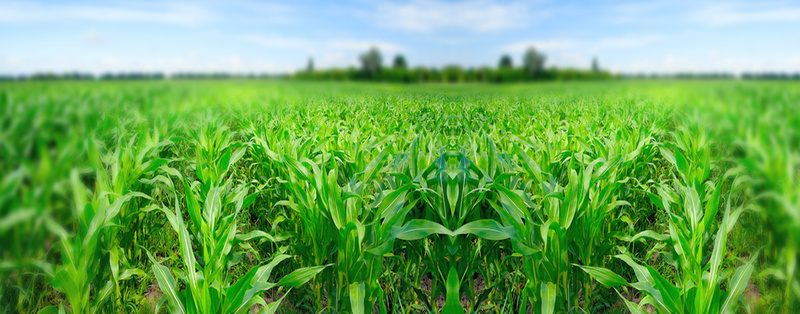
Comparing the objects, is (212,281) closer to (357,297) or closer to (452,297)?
(357,297)

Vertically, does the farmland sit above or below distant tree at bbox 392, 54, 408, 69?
below

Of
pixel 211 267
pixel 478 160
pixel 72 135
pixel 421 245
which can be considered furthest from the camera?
pixel 478 160

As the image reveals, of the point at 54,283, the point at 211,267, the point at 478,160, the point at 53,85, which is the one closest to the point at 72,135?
the point at 54,283

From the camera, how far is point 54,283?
7.32 feet

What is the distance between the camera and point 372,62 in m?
48.2

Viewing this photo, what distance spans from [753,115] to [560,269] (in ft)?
3.98

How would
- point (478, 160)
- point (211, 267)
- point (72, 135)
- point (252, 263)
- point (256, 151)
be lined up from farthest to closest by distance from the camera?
point (256, 151) → point (252, 263) → point (478, 160) → point (72, 135) → point (211, 267)

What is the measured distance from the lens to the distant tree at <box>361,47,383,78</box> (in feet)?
153

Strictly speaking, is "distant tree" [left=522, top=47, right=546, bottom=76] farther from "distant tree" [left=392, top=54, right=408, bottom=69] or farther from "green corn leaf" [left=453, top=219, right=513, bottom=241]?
"green corn leaf" [left=453, top=219, right=513, bottom=241]

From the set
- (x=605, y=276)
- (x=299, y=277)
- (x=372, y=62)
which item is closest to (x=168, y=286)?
(x=299, y=277)

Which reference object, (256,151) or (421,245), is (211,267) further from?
(256,151)

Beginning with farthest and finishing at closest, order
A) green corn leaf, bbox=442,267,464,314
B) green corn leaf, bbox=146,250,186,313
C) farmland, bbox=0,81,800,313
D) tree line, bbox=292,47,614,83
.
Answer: tree line, bbox=292,47,614,83 → green corn leaf, bbox=442,267,464,314 → green corn leaf, bbox=146,250,186,313 → farmland, bbox=0,81,800,313

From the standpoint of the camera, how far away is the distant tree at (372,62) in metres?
46.6

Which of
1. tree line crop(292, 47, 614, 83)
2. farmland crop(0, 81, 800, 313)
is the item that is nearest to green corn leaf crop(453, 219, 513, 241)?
farmland crop(0, 81, 800, 313)
